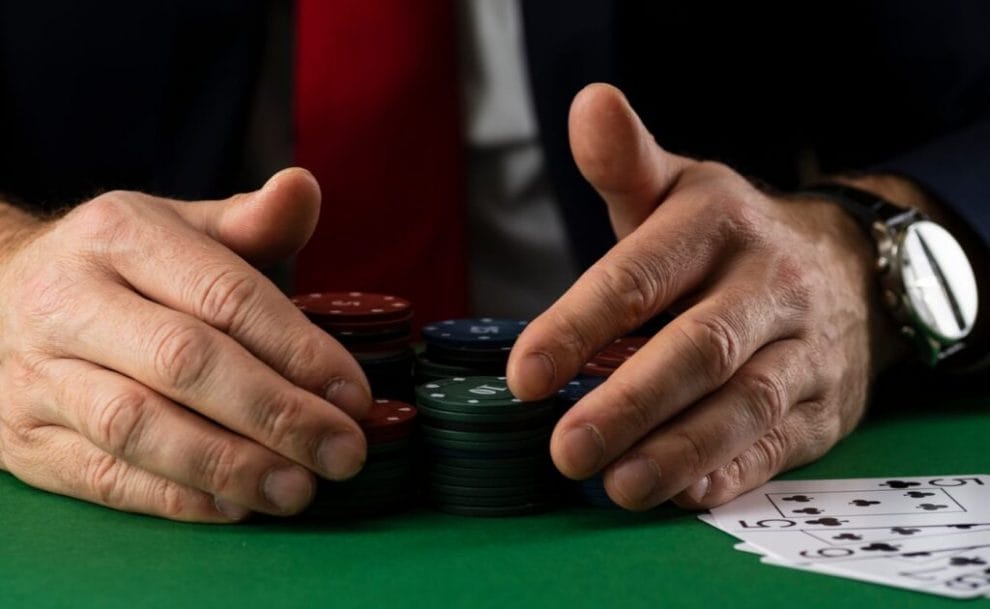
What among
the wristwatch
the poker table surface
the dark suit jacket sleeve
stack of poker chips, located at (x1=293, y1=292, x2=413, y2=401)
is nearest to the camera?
the poker table surface

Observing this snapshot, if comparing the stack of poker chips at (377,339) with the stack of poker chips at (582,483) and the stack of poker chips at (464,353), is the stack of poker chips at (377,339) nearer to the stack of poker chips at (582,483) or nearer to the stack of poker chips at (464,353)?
the stack of poker chips at (464,353)

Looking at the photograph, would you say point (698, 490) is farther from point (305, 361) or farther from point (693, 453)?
point (305, 361)

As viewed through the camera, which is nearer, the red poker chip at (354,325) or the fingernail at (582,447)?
the fingernail at (582,447)

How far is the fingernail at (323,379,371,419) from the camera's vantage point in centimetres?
131

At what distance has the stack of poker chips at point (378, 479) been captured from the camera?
1334 millimetres

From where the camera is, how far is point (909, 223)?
6.14ft

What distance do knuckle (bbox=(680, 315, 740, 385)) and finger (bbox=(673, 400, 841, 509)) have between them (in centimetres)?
10

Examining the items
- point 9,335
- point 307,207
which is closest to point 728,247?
point 307,207

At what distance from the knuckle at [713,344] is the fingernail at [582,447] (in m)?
0.14

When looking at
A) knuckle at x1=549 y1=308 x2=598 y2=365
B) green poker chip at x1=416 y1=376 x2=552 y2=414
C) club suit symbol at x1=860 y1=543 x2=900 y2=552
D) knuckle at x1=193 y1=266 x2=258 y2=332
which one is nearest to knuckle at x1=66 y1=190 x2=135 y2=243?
knuckle at x1=193 y1=266 x2=258 y2=332

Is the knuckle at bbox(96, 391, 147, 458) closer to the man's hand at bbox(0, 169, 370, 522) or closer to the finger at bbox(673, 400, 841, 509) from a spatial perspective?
the man's hand at bbox(0, 169, 370, 522)

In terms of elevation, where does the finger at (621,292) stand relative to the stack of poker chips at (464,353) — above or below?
above

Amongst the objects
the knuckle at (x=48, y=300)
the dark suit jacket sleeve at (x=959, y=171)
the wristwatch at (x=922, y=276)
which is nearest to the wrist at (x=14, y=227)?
the knuckle at (x=48, y=300)

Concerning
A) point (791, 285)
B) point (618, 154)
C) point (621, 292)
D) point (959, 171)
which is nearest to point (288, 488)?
point (621, 292)
